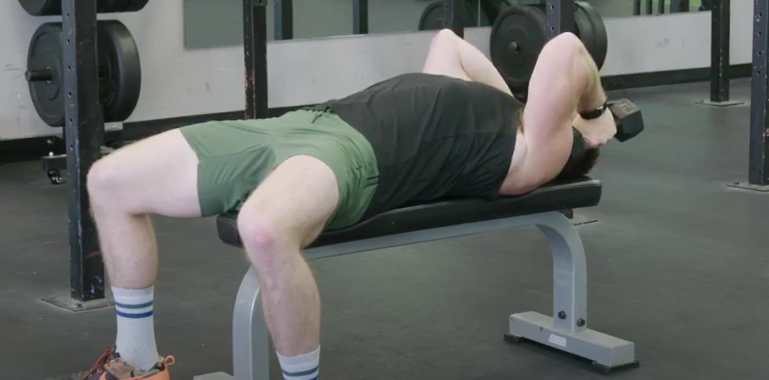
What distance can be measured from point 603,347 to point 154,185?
101 cm

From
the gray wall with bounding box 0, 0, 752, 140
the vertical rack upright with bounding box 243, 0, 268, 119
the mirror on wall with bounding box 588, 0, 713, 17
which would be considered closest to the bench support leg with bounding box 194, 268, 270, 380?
the vertical rack upright with bounding box 243, 0, 268, 119

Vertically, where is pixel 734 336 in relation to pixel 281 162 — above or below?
below

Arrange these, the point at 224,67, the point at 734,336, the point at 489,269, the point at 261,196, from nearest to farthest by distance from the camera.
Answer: the point at 261,196 → the point at 734,336 → the point at 489,269 → the point at 224,67

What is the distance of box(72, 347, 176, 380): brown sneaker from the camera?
208cm

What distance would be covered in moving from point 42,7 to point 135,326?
9.01 feet

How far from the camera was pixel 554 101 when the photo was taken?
84.7 inches

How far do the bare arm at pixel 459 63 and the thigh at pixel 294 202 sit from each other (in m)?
0.61

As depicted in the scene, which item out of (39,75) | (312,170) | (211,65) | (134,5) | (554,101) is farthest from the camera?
(211,65)

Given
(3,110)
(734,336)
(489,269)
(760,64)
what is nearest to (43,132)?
(3,110)

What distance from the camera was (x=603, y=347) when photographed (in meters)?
2.41

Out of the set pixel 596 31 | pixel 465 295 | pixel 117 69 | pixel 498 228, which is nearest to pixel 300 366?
pixel 498 228

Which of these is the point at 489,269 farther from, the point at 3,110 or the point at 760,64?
the point at 3,110

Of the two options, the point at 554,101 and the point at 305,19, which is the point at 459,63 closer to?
the point at 554,101

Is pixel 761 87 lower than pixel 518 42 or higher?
lower
